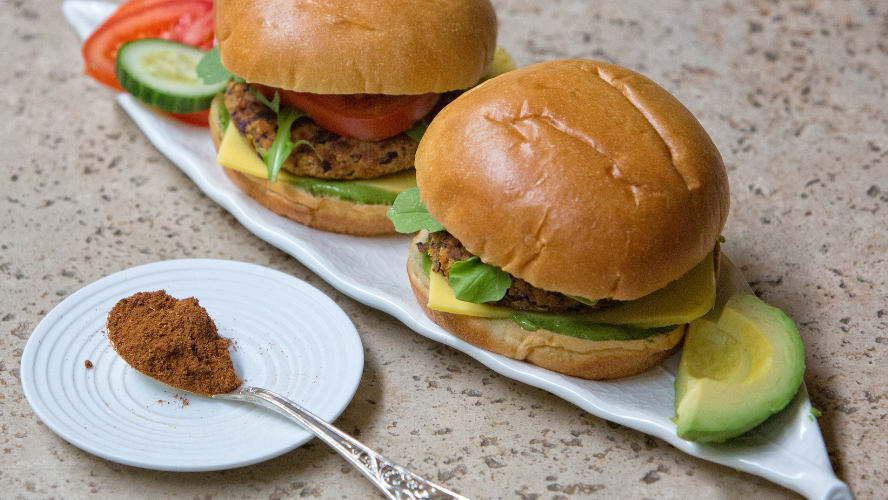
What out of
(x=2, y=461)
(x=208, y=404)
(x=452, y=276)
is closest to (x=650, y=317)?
(x=452, y=276)

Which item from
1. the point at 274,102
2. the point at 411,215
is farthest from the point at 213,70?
the point at 411,215

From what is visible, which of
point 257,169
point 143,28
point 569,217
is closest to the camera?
point 569,217

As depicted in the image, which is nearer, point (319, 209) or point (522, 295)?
point (522, 295)

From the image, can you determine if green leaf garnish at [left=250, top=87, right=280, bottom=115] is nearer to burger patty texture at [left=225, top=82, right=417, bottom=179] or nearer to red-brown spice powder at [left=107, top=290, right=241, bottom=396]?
burger patty texture at [left=225, top=82, right=417, bottom=179]

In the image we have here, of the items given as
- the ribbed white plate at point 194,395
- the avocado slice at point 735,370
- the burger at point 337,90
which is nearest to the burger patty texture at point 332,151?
the burger at point 337,90

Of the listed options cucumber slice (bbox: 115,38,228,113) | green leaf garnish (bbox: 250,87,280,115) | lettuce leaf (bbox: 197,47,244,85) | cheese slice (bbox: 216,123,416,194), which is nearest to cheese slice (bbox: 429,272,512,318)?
cheese slice (bbox: 216,123,416,194)

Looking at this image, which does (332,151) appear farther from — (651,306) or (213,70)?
(651,306)
